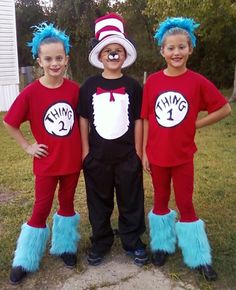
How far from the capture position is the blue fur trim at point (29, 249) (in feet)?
10.0

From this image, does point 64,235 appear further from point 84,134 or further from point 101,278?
point 84,134

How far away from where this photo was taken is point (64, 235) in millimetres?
3244

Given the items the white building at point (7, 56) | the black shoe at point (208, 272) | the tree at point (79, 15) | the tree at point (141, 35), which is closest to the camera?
the black shoe at point (208, 272)

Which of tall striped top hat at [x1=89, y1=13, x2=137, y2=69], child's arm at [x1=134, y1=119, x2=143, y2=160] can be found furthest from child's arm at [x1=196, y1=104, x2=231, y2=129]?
tall striped top hat at [x1=89, y1=13, x2=137, y2=69]

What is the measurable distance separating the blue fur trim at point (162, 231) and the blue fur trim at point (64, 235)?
1.96 ft

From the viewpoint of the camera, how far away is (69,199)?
3203mm

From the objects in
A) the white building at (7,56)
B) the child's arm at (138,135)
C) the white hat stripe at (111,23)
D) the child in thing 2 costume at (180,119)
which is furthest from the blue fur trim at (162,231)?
the white building at (7,56)

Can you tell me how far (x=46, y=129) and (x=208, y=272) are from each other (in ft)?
4.91

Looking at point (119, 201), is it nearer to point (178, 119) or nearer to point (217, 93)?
point (178, 119)

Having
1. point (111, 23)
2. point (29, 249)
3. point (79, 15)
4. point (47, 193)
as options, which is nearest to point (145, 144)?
point (47, 193)

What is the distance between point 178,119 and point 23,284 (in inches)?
61.6

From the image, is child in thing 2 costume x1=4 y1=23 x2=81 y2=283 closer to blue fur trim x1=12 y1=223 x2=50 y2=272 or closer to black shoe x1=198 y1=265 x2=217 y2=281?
blue fur trim x1=12 y1=223 x2=50 y2=272

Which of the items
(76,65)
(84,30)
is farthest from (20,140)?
(76,65)

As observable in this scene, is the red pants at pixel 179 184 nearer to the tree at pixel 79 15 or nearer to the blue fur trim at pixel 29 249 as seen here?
the blue fur trim at pixel 29 249
